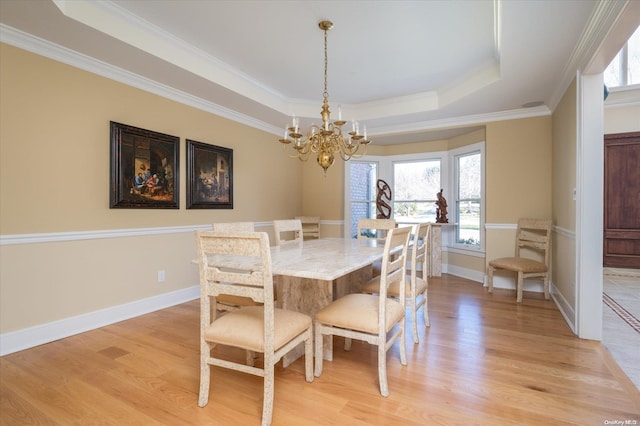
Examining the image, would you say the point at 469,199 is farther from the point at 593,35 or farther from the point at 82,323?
the point at 82,323

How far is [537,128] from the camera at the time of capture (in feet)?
13.7

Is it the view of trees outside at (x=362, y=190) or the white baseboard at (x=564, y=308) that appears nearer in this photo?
the white baseboard at (x=564, y=308)

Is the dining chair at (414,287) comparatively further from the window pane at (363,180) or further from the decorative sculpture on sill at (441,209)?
the window pane at (363,180)

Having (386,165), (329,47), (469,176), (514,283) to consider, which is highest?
(329,47)

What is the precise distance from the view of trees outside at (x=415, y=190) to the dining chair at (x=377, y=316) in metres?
3.82

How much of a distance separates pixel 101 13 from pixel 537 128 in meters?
4.86

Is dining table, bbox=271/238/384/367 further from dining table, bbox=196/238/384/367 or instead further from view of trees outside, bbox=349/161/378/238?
view of trees outside, bbox=349/161/378/238

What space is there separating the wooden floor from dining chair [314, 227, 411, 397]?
7.9 inches

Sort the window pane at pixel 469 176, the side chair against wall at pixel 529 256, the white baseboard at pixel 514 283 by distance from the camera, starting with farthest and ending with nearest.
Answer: the window pane at pixel 469 176 < the white baseboard at pixel 514 283 < the side chair against wall at pixel 529 256

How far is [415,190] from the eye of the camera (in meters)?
5.77

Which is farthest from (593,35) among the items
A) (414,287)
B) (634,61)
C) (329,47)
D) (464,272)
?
(634,61)

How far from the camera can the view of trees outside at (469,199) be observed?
4957 millimetres

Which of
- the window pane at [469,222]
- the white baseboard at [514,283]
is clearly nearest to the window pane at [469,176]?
the window pane at [469,222]

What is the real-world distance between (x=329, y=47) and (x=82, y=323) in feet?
11.2
